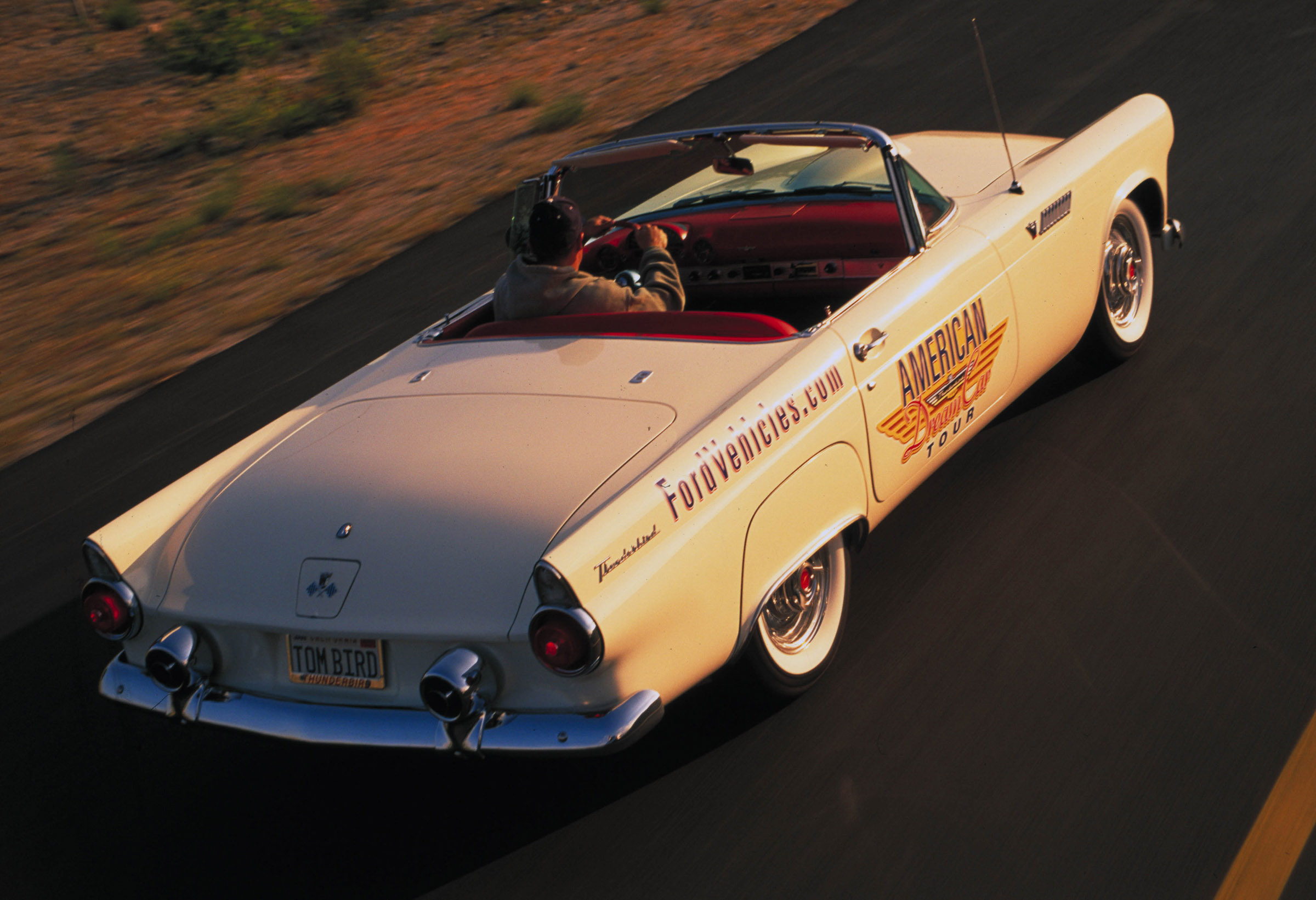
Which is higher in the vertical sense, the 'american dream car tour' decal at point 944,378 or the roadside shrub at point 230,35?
the roadside shrub at point 230,35

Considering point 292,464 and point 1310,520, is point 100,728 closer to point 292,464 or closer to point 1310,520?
point 292,464

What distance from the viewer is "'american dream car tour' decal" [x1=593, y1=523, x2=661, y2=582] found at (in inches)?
116

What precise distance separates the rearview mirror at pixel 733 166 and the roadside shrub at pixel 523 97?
311 inches

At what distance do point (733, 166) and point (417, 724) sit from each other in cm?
251

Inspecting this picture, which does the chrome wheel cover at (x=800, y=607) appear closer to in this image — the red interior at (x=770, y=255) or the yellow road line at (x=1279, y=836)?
the red interior at (x=770, y=255)

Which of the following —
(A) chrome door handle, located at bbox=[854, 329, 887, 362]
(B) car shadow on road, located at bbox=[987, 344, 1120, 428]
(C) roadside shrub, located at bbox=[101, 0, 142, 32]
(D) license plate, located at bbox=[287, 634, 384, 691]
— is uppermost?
(C) roadside shrub, located at bbox=[101, 0, 142, 32]

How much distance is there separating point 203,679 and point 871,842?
1.81 m

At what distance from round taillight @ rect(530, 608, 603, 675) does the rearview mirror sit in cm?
231

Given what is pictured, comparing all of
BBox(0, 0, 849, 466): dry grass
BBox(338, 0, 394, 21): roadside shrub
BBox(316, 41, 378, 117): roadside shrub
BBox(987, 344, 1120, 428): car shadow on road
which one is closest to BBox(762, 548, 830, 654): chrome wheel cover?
BBox(987, 344, 1120, 428): car shadow on road

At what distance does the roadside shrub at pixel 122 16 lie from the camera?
19.8 metres

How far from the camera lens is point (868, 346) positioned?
12.5 ft

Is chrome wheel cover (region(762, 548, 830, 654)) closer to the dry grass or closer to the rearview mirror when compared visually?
the rearview mirror

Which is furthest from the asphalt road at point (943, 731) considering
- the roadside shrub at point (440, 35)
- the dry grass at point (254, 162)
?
the roadside shrub at point (440, 35)

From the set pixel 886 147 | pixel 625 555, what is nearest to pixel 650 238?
pixel 886 147
